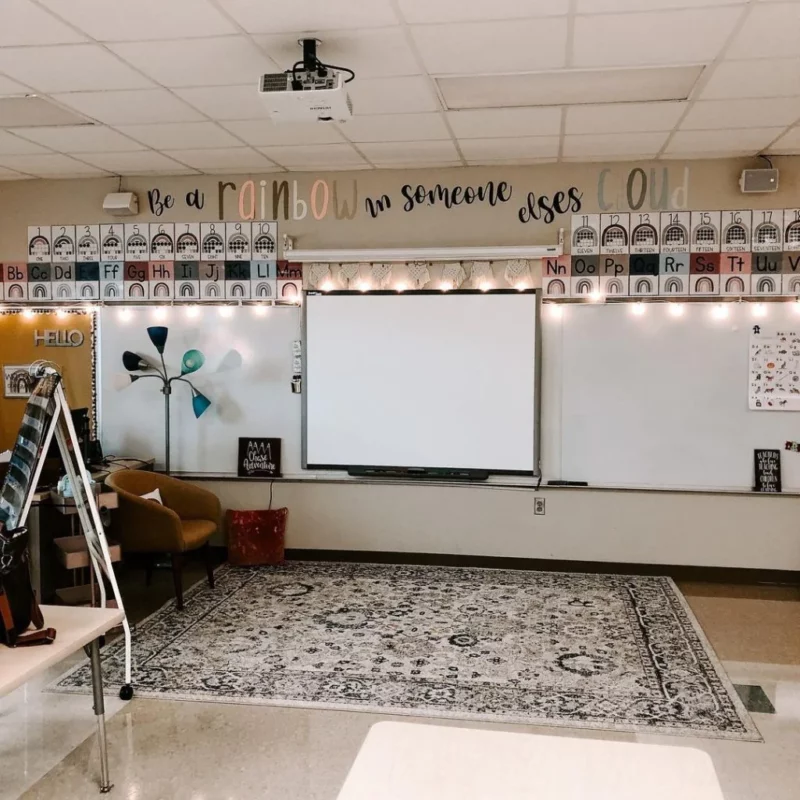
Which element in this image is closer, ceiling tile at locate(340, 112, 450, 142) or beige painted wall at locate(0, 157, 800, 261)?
ceiling tile at locate(340, 112, 450, 142)

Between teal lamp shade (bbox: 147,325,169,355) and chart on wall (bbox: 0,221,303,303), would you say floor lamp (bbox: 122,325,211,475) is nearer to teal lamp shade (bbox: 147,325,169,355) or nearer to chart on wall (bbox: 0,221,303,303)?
teal lamp shade (bbox: 147,325,169,355)

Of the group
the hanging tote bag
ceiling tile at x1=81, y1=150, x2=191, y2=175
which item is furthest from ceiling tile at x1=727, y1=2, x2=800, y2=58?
ceiling tile at x1=81, y1=150, x2=191, y2=175

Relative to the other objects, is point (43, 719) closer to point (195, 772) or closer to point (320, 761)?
point (195, 772)

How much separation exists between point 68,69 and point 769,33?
3.02 metres

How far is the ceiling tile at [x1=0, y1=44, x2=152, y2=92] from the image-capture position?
3.29 m

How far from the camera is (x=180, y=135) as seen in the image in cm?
457

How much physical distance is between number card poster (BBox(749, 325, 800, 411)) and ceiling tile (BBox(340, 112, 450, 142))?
248 centimetres

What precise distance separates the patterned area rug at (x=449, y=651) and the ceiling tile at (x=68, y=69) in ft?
9.25

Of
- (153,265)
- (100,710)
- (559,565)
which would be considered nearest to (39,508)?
(153,265)

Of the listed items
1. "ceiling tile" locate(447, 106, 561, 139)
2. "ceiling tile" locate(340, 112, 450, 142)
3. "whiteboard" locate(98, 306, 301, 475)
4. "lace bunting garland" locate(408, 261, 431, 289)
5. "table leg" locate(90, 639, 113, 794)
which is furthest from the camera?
"whiteboard" locate(98, 306, 301, 475)

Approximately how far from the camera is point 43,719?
130 inches

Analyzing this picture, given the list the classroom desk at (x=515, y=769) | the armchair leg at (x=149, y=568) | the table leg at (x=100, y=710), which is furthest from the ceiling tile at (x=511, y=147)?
the classroom desk at (x=515, y=769)

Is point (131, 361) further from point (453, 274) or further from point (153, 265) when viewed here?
point (453, 274)

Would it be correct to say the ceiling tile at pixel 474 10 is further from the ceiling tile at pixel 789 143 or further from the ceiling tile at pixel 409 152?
the ceiling tile at pixel 789 143
